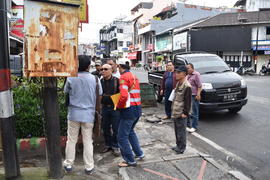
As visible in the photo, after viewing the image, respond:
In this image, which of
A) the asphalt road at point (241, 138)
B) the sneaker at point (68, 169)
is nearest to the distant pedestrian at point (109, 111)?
the sneaker at point (68, 169)

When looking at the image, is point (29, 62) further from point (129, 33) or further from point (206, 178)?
point (129, 33)

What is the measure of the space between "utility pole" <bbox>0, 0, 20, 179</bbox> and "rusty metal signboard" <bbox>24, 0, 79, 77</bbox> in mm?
469

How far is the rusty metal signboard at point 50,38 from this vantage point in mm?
2940

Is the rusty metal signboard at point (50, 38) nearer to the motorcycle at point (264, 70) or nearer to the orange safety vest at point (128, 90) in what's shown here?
the orange safety vest at point (128, 90)

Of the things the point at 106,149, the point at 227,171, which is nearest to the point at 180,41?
the point at 106,149

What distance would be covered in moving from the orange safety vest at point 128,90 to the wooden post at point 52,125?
1079mm

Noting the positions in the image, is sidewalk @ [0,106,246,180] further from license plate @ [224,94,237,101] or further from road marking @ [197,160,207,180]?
license plate @ [224,94,237,101]

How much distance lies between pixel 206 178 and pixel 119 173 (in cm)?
135

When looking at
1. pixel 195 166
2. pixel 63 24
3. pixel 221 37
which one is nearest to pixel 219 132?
pixel 195 166

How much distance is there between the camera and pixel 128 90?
4.29 meters

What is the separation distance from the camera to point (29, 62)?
298 centimetres

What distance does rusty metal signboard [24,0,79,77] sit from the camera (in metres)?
2.94

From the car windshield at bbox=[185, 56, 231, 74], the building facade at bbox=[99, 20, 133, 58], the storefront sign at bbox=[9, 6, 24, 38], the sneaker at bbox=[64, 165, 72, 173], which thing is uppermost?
the building facade at bbox=[99, 20, 133, 58]

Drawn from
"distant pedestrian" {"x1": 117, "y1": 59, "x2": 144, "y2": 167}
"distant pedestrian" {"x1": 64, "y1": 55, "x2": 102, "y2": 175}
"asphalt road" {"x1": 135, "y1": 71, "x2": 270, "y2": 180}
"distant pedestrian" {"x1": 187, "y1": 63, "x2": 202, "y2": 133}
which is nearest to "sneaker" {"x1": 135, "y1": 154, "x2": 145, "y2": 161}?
"distant pedestrian" {"x1": 117, "y1": 59, "x2": 144, "y2": 167}
